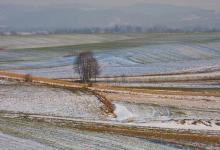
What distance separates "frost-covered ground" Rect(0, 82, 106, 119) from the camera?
38.4m

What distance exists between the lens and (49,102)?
139 ft

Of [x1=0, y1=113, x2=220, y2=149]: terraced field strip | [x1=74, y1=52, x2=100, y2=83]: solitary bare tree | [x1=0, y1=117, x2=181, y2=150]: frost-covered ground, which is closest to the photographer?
[x1=0, y1=117, x2=181, y2=150]: frost-covered ground

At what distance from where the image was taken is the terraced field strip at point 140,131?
93.7ft

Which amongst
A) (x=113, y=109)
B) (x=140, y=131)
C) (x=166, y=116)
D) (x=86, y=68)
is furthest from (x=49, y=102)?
(x=86, y=68)

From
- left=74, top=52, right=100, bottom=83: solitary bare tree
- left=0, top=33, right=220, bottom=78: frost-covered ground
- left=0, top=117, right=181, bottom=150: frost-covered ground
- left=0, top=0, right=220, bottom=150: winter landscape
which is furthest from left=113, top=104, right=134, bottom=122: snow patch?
left=0, top=33, right=220, bottom=78: frost-covered ground

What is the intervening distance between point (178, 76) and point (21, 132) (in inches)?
1762

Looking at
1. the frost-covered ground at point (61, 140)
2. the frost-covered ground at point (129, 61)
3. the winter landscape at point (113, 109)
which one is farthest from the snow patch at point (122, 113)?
the frost-covered ground at point (129, 61)

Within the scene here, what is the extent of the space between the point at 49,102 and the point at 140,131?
13.6 m

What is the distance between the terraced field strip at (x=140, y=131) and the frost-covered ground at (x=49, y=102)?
2.52m

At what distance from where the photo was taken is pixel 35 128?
31.1m

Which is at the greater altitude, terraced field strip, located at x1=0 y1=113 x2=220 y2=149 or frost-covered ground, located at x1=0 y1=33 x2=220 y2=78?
frost-covered ground, located at x1=0 y1=33 x2=220 y2=78

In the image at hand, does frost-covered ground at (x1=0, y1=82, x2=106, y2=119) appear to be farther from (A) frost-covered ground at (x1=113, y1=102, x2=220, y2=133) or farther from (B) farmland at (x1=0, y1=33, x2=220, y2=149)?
(A) frost-covered ground at (x1=113, y1=102, x2=220, y2=133)

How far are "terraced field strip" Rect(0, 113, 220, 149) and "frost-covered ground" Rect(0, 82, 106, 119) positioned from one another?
252 centimetres

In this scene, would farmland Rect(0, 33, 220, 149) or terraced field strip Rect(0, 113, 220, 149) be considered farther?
terraced field strip Rect(0, 113, 220, 149)
